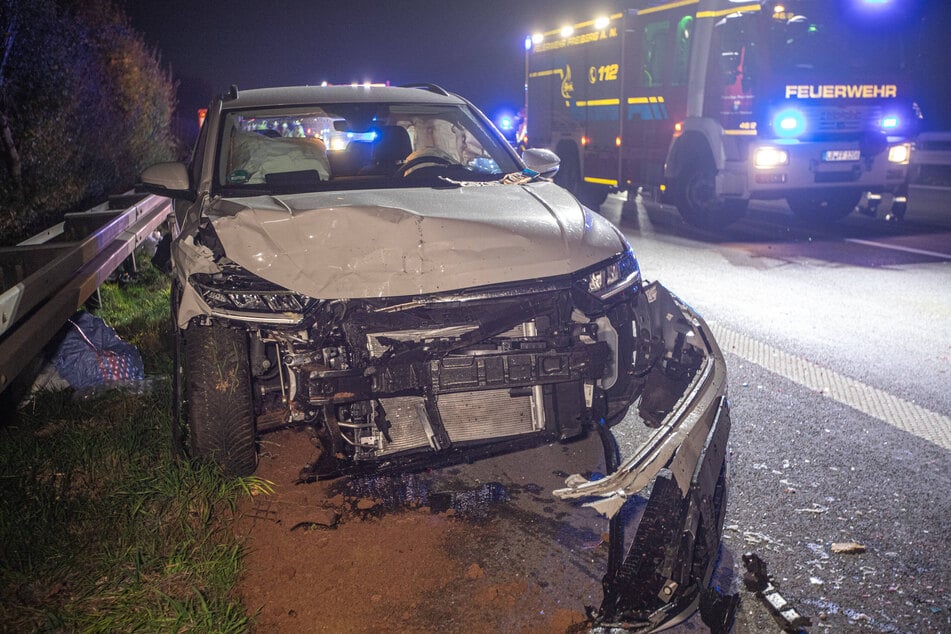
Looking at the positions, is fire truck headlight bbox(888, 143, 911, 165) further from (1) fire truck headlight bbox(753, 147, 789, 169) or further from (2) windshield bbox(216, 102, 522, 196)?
(2) windshield bbox(216, 102, 522, 196)

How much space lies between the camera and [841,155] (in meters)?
10.7

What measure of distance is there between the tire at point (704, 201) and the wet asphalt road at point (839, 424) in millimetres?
2094

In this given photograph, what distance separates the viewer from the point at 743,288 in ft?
25.3

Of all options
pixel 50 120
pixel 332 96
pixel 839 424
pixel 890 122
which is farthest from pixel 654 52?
pixel 839 424

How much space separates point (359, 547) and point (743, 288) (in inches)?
221

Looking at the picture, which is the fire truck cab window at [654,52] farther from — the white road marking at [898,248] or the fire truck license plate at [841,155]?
the white road marking at [898,248]

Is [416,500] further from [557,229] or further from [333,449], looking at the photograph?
[557,229]

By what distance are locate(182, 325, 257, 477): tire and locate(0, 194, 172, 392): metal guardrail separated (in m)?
0.91

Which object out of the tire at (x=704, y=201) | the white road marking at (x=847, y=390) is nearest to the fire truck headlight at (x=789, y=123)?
the tire at (x=704, y=201)

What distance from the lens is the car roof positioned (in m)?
4.71

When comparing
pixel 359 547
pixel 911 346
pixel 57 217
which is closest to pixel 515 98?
pixel 57 217

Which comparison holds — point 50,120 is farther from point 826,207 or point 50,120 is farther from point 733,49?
point 826,207

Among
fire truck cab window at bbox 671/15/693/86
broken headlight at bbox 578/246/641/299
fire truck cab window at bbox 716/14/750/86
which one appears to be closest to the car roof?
broken headlight at bbox 578/246/641/299

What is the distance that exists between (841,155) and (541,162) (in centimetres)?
752
